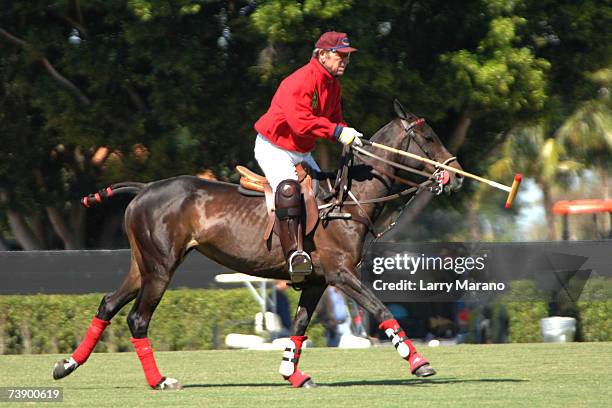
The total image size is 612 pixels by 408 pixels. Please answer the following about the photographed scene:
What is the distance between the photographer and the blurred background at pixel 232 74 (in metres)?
18.9

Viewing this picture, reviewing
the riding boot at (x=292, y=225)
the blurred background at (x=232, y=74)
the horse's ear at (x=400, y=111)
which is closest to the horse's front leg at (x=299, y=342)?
the riding boot at (x=292, y=225)

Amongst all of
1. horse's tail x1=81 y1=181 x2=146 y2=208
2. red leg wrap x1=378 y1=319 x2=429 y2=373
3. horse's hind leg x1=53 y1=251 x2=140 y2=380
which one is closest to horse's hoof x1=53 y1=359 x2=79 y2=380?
horse's hind leg x1=53 y1=251 x2=140 y2=380

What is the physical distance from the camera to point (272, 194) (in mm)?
9789

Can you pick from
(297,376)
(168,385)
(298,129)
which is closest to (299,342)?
(297,376)

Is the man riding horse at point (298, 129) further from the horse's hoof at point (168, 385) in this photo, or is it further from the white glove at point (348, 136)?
the horse's hoof at point (168, 385)

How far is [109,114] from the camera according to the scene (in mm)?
20969

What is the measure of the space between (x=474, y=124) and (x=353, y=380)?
12549mm

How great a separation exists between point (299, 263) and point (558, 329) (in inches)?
352

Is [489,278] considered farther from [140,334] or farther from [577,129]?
[577,129]

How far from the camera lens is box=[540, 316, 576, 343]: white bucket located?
17453mm

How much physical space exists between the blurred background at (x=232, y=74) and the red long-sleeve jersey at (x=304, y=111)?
7971 mm

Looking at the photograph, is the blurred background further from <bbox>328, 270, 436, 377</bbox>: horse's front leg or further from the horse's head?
<bbox>328, 270, 436, 377</bbox>: horse's front leg

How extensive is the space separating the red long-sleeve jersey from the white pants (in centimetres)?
5

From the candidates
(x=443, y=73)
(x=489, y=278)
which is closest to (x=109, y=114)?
(x=443, y=73)
